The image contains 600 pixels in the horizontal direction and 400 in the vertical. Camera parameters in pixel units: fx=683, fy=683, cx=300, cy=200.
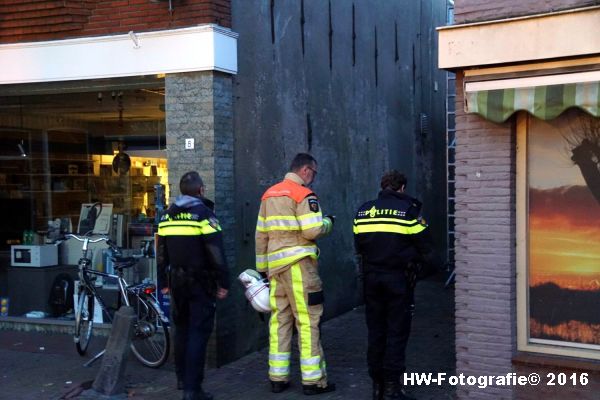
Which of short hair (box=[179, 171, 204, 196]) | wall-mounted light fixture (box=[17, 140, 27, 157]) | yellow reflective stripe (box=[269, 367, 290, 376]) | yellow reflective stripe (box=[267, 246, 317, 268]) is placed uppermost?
wall-mounted light fixture (box=[17, 140, 27, 157])

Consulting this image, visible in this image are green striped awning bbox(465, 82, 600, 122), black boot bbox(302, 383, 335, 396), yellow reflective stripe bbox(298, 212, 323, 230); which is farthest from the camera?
black boot bbox(302, 383, 335, 396)

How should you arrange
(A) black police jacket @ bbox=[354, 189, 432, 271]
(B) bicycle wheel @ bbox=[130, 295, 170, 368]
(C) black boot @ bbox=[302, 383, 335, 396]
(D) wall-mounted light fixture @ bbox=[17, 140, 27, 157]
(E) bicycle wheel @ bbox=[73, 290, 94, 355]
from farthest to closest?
1. (D) wall-mounted light fixture @ bbox=[17, 140, 27, 157]
2. (E) bicycle wheel @ bbox=[73, 290, 94, 355]
3. (B) bicycle wheel @ bbox=[130, 295, 170, 368]
4. (C) black boot @ bbox=[302, 383, 335, 396]
5. (A) black police jacket @ bbox=[354, 189, 432, 271]

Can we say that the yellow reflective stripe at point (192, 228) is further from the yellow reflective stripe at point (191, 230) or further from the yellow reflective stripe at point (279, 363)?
the yellow reflective stripe at point (279, 363)

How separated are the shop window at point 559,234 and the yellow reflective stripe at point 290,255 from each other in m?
1.78

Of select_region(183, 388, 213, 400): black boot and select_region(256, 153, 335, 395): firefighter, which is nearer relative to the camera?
select_region(183, 388, 213, 400): black boot

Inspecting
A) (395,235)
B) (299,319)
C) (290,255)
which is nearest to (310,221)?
(290,255)

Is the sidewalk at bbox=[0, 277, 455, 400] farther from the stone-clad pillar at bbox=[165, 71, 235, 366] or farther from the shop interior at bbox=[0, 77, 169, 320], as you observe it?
the shop interior at bbox=[0, 77, 169, 320]

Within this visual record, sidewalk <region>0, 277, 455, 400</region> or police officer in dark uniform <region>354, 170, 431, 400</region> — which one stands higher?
police officer in dark uniform <region>354, 170, 431, 400</region>

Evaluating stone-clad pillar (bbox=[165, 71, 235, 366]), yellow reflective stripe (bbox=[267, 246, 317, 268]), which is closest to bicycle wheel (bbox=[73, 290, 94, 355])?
stone-clad pillar (bbox=[165, 71, 235, 366])

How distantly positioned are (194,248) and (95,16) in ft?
10.9

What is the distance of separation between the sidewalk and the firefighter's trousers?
229 mm

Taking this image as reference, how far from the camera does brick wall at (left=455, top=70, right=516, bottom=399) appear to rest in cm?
555

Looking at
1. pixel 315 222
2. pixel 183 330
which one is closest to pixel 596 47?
pixel 315 222

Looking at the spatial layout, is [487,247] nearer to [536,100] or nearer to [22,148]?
[536,100]
